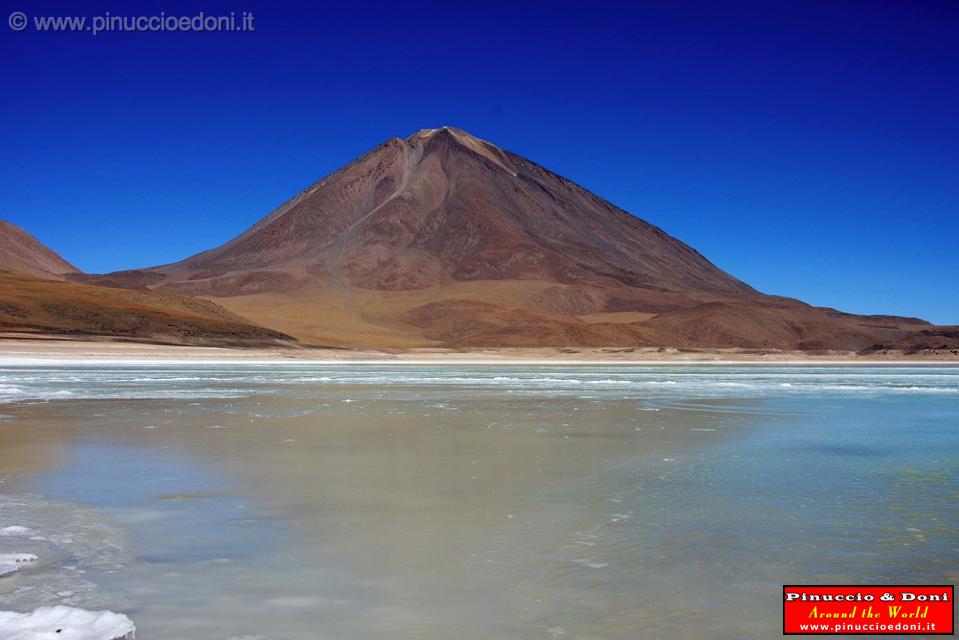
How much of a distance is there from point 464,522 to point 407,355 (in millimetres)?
63745

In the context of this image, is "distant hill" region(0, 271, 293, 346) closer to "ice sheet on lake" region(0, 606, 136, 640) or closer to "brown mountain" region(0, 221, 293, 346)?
"brown mountain" region(0, 221, 293, 346)

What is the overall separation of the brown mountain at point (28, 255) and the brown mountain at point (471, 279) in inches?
687

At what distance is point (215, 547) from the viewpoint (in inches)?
251

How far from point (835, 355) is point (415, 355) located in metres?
41.8

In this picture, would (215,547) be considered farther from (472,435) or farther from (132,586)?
(472,435)

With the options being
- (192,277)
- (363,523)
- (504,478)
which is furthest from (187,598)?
(192,277)

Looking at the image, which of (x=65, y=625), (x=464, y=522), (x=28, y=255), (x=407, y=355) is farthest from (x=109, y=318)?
(x=28, y=255)

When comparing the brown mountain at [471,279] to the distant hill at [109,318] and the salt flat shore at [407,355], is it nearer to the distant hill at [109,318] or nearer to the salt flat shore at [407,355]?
the distant hill at [109,318]

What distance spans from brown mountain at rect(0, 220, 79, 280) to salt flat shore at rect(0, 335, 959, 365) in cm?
11498

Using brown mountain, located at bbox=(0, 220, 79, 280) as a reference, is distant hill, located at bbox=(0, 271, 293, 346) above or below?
below

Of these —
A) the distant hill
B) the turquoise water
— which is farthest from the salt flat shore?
the turquoise water

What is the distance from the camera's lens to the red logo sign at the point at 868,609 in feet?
15.9

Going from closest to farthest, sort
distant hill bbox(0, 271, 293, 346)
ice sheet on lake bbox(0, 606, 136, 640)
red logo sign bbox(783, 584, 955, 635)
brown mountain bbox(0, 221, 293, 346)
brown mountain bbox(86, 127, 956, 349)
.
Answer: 1. ice sheet on lake bbox(0, 606, 136, 640)
2. red logo sign bbox(783, 584, 955, 635)
3. distant hill bbox(0, 271, 293, 346)
4. brown mountain bbox(0, 221, 293, 346)
5. brown mountain bbox(86, 127, 956, 349)

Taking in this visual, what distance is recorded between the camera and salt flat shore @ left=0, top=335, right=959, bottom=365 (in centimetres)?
5212
